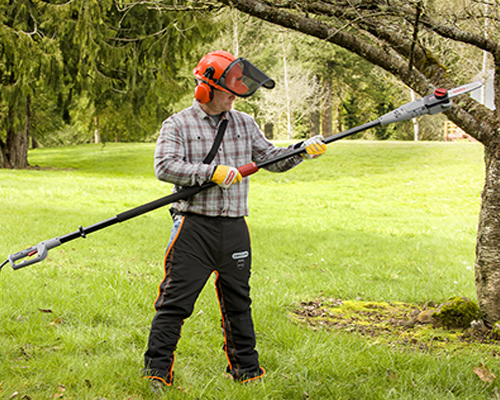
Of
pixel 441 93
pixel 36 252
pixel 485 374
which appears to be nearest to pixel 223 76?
pixel 441 93

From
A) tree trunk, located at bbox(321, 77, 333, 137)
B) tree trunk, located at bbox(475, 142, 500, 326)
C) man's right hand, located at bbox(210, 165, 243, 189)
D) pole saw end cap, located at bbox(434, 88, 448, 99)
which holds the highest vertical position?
tree trunk, located at bbox(321, 77, 333, 137)

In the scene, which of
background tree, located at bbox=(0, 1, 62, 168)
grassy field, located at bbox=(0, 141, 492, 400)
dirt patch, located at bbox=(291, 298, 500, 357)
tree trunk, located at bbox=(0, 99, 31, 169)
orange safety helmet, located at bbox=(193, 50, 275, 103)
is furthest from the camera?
tree trunk, located at bbox=(0, 99, 31, 169)

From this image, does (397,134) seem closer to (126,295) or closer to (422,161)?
(422,161)

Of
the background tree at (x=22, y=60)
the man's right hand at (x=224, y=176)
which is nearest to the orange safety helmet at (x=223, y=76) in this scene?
the man's right hand at (x=224, y=176)

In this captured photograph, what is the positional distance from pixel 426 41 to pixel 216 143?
2.21 metres

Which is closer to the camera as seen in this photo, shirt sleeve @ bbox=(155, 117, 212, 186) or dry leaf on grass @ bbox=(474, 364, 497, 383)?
shirt sleeve @ bbox=(155, 117, 212, 186)

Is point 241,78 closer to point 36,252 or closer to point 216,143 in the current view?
point 216,143

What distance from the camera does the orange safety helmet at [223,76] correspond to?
9.31 ft

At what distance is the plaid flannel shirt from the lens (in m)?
2.80

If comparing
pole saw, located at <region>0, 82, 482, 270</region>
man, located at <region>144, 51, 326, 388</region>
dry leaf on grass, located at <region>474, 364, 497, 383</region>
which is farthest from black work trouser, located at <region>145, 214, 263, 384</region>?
dry leaf on grass, located at <region>474, 364, 497, 383</region>

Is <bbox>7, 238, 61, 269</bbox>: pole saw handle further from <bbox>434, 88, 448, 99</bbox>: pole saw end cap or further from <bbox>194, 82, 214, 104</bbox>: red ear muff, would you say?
<bbox>434, 88, 448, 99</bbox>: pole saw end cap

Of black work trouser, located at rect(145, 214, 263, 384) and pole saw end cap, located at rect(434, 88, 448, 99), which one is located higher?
pole saw end cap, located at rect(434, 88, 448, 99)

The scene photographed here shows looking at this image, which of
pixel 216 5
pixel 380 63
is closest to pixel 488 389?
pixel 380 63

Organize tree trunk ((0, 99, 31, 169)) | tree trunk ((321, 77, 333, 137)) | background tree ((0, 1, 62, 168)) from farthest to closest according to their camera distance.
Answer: tree trunk ((321, 77, 333, 137)) → tree trunk ((0, 99, 31, 169)) → background tree ((0, 1, 62, 168))
